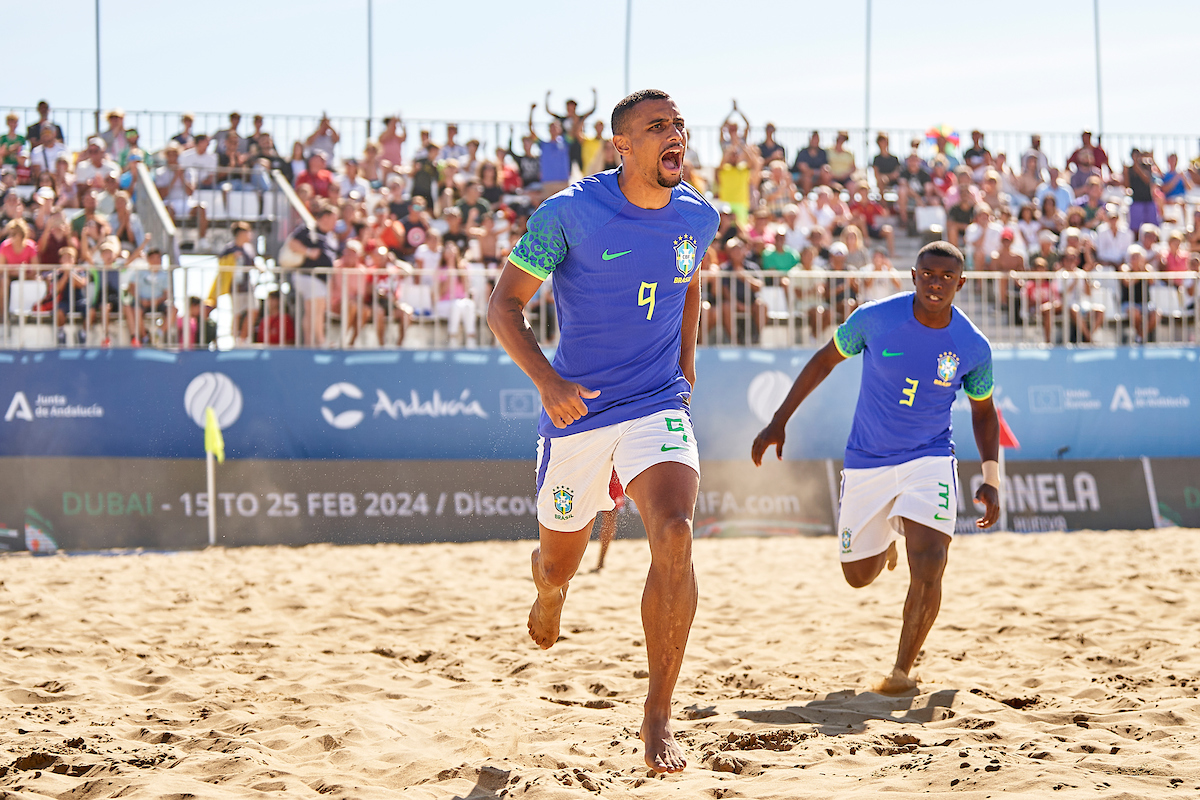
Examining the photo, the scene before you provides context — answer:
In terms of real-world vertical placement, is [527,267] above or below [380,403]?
above

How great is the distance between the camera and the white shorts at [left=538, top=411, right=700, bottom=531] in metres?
3.86

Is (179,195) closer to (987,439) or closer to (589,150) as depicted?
(589,150)

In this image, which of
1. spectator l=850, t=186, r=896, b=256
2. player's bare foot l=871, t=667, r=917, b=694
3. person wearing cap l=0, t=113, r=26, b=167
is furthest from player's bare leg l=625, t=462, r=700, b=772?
person wearing cap l=0, t=113, r=26, b=167

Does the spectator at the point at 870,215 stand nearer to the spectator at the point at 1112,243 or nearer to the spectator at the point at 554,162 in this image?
the spectator at the point at 1112,243

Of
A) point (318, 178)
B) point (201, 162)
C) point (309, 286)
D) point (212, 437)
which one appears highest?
point (201, 162)

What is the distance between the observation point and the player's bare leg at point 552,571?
13.6 feet

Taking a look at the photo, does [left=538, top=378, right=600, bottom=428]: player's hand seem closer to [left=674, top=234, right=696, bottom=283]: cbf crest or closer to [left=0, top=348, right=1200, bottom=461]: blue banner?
[left=674, top=234, right=696, bottom=283]: cbf crest

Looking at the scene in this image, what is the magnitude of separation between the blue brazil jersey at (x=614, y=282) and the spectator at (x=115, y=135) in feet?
43.5

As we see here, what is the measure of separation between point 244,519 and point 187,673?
5484 millimetres

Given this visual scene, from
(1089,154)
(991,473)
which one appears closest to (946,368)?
(991,473)

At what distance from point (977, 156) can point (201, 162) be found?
12.0 metres

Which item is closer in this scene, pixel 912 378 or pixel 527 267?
pixel 527 267

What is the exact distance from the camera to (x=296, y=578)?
8750mm

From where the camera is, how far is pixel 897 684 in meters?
5.12
